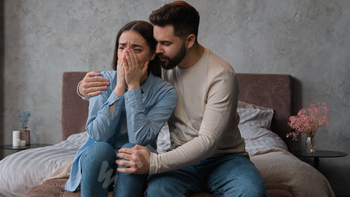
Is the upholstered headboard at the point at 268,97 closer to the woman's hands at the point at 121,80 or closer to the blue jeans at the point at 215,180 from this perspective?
the blue jeans at the point at 215,180

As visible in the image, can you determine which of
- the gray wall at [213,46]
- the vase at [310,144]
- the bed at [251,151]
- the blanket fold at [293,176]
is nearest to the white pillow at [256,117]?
the bed at [251,151]

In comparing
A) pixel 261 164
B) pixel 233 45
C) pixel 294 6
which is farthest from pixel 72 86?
pixel 294 6

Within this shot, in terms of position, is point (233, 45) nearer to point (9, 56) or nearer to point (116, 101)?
point (116, 101)

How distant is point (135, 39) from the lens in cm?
144

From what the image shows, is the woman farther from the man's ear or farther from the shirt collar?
the man's ear

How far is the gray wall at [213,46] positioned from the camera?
3156 mm

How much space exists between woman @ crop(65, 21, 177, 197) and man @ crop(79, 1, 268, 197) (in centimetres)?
6

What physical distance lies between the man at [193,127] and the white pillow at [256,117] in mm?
1414

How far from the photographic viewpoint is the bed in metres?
1.66

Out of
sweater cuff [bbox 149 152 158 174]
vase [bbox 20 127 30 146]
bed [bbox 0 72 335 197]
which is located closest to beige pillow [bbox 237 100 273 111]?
bed [bbox 0 72 335 197]

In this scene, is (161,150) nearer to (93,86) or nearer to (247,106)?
(93,86)

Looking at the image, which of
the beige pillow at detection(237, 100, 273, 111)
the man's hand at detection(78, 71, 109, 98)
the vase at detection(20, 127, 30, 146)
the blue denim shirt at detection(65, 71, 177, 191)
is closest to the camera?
the blue denim shirt at detection(65, 71, 177, 191)

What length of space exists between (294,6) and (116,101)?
260cm

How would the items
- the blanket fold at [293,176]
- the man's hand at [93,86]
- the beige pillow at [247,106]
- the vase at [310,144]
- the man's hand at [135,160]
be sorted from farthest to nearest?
the beige pillow at [247,106] → the vase at [310,144] → the blanket fold at [293,176] → the man's hand at [93,86] → the man's hand at [135,160]
